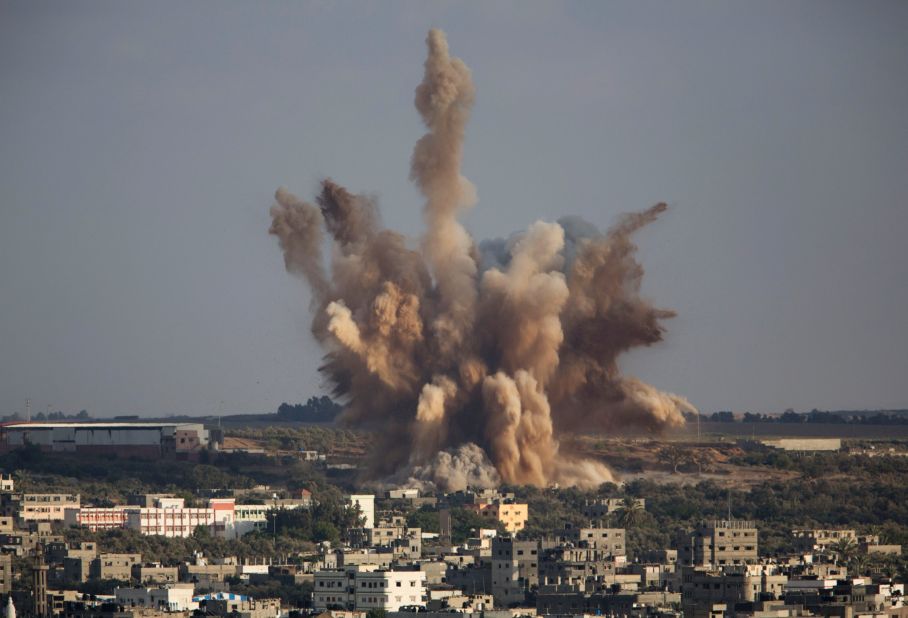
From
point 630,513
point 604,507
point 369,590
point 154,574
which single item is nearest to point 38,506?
point 604,507

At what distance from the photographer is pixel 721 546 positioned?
128 metres

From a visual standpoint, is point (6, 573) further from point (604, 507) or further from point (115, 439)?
point (115, 439)

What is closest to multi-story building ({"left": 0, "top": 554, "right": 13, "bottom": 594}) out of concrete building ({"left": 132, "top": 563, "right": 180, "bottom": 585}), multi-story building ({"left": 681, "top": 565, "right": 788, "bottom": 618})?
concrete building ({"left": 132, "top": 563, "right": 180, "bottom": 585})

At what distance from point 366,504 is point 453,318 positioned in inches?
471

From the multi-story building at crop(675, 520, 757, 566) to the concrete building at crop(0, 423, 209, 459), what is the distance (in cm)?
5943

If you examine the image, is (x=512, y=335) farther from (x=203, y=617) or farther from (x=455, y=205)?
(x=203, y=617)

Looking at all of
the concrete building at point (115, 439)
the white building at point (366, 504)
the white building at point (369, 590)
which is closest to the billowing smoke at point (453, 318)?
the white building at point (366, 504)

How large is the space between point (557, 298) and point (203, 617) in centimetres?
5819

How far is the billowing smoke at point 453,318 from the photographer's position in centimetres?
15800

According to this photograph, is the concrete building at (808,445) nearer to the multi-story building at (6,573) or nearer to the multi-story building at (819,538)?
the multi-story building at (819,538)

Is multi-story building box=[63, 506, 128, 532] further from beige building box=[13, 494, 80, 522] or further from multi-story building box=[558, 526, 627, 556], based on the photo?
multi-story building box=[558, 526, 627, 556]

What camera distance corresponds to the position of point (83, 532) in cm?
14338

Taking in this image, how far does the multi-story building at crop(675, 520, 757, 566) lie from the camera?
12594cm

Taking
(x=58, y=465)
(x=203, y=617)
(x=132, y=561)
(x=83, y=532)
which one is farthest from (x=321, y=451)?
(x=203, y=617)
